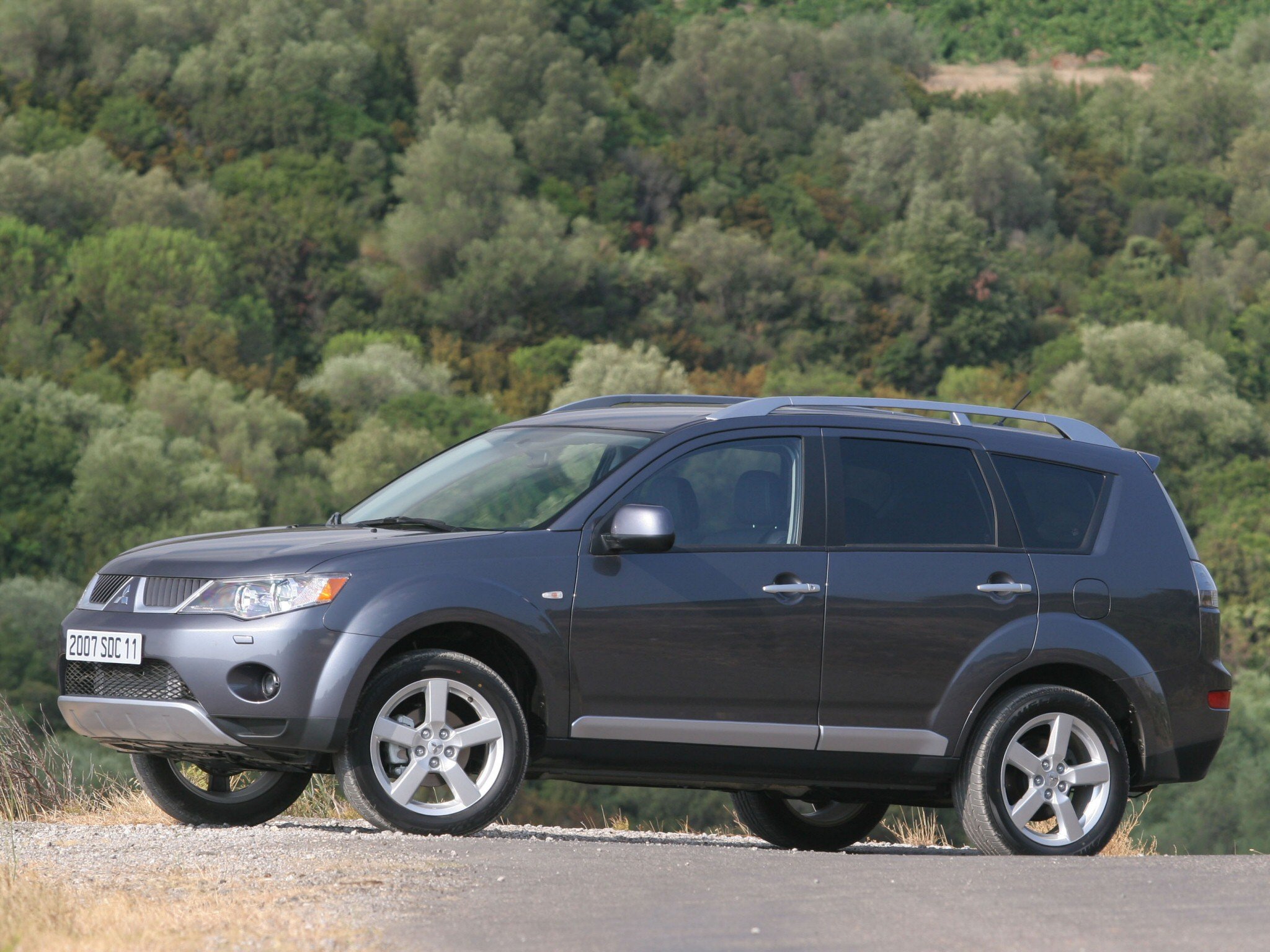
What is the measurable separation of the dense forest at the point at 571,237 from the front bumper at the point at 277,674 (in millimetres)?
62492

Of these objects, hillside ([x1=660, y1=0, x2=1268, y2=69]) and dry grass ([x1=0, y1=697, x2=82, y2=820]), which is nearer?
dry grass ([x1=0, y1=697, x2=82, y2=820])

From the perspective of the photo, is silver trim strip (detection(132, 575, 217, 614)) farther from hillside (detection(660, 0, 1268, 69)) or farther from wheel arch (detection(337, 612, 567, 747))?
hillside (detection(660, 0, 1268, 69))

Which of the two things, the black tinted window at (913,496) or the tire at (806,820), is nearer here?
the black tinted window at (913,496)

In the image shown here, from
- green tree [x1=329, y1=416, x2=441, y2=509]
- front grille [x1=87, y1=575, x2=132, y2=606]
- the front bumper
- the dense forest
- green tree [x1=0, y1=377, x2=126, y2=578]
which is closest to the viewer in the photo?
the front bumper

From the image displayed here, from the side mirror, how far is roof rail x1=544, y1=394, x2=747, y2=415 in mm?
1104

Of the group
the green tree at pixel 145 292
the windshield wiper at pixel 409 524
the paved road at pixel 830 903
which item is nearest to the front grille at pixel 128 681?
the windshield wiper at pixel 409 524

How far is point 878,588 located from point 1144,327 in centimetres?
9241

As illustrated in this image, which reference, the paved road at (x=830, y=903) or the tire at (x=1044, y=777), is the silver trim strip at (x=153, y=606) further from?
the tire at (x=1044, y=777)

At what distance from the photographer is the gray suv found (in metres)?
7.34

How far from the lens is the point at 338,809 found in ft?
33.0

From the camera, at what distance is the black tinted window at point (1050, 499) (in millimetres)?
8562

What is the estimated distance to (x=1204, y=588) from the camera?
29.0 feet

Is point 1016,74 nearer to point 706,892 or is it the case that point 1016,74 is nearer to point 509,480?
point 509,480

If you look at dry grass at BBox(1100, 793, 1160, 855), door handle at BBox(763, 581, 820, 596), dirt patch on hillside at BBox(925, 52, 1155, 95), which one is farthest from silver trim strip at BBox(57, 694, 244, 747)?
dirt patch on hillside at BBox(925, 52, 1155, 95)
